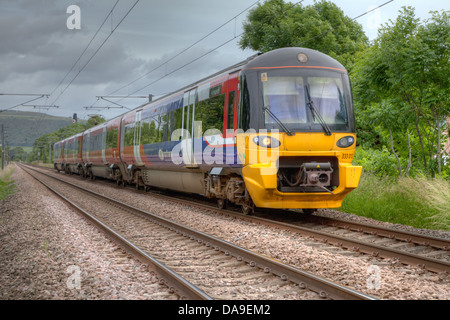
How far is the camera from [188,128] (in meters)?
12.2

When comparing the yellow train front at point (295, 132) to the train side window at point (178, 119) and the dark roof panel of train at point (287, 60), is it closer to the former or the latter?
the dark roof panel of train at point (287, 60)

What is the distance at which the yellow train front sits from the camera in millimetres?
8703

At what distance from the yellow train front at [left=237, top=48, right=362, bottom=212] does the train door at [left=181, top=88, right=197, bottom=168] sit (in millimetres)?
2910

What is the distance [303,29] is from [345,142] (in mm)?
17801

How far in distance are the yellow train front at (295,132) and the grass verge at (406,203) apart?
60.4 inches

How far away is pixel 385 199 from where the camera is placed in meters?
10.9

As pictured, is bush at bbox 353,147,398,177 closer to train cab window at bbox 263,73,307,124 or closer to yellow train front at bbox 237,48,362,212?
yellow train front at bbox 237,48,362,212

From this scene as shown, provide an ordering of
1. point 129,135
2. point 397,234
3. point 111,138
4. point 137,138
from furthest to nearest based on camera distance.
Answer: point 111,138, point 129,135, point 137,138, point 397,234

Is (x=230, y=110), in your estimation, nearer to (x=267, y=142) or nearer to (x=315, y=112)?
(x=267, y=142)

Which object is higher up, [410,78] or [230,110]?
[410,78]

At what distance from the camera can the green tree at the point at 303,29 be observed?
83.3 feet

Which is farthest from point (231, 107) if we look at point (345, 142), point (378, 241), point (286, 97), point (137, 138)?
point (137, 138)
